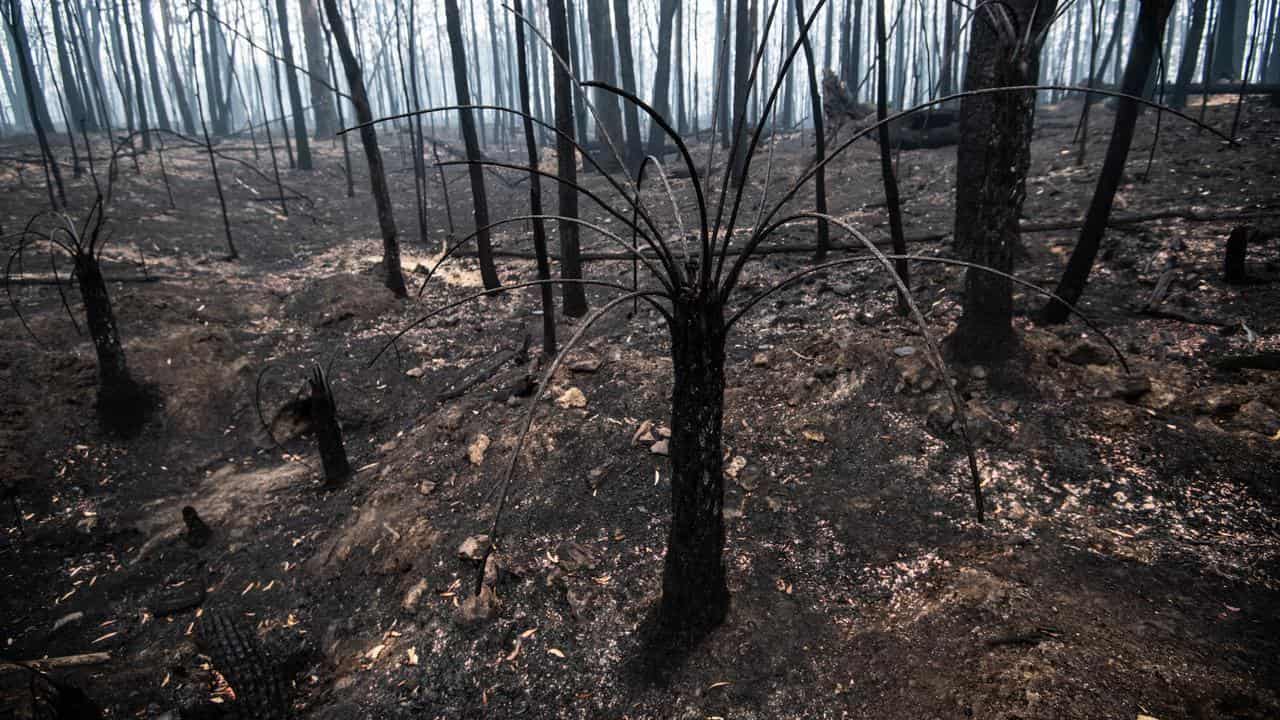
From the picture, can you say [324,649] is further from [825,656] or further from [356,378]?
[356,378]

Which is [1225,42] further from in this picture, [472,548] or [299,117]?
[299,117]

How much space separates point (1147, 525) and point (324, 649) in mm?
5046

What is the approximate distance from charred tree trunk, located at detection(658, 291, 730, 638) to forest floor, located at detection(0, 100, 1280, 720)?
219 mm

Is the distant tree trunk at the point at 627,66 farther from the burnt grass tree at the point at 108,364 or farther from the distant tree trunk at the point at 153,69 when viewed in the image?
the distant tree trunk at the point at 153,69

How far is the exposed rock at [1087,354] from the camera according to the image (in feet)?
14.6

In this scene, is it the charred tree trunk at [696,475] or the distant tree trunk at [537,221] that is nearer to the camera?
the charred tree trunk at [696,475]

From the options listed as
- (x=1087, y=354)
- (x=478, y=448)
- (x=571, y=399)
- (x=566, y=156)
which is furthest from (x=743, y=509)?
(x=566, y=156)

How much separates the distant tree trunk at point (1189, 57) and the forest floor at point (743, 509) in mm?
7112

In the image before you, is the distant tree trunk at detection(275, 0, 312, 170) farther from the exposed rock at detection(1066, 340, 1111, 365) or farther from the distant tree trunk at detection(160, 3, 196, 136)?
the exposed rock at detection(1066, 340, 1111, 365)

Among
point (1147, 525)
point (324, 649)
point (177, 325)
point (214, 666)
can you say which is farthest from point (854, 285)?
point (177, 325)

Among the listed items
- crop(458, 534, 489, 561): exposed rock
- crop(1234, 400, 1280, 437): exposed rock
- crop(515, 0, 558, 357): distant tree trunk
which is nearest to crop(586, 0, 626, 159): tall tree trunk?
crop(515, 0, 558, 357): distant tree trunk

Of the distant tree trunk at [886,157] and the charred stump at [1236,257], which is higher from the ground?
the distant tree trunk at [886,157]

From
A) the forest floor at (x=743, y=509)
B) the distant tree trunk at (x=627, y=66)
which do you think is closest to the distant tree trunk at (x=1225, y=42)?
the forest floor at (x=743, y=509)

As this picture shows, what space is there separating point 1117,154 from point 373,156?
29.6 ft
